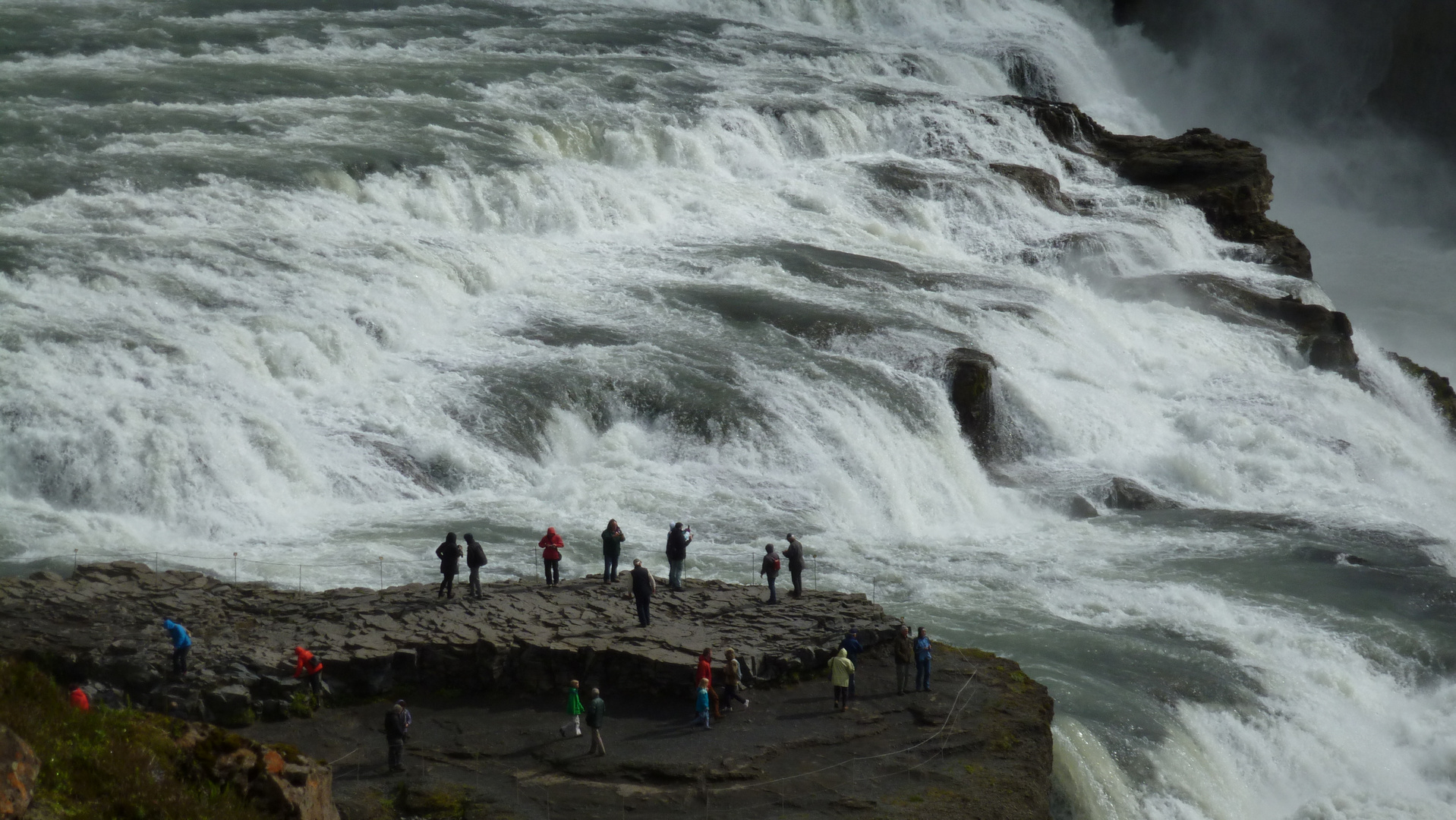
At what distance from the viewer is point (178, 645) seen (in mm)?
14156

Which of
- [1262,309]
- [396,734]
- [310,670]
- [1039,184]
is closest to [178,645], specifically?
[310,670]

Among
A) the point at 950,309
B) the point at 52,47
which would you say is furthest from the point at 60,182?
the point at 950,309

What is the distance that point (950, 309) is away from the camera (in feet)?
102

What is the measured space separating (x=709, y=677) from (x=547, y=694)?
1719 millimetres

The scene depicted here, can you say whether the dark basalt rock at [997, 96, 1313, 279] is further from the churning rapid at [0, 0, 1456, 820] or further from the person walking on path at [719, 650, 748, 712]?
the person walking on path at [719, 650, 748, 712]

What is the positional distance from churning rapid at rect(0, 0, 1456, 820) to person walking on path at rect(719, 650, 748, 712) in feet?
12.1

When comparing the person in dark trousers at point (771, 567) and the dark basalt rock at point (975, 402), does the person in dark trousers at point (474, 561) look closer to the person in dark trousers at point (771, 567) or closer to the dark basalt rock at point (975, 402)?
the person in dark trousers at point (771, 567)

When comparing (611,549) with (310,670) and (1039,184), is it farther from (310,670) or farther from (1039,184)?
(1039,184)

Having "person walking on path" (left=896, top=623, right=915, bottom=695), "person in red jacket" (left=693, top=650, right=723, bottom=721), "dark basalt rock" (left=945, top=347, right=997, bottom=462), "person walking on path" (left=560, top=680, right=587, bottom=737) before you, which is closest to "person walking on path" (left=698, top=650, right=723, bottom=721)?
"person in red jacket" (left=693, top=650, right=723, bottom=721)

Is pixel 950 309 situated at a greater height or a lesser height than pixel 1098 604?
greater

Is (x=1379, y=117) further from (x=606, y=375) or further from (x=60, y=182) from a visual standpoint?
(x=60, y=182)

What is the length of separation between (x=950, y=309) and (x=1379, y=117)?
154 feet

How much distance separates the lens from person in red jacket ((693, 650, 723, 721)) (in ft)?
50.0

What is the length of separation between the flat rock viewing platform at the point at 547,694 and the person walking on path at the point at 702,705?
112 mm
